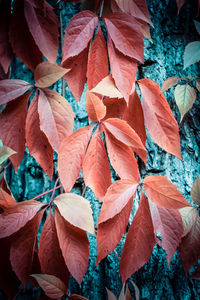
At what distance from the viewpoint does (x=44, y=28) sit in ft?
1.76

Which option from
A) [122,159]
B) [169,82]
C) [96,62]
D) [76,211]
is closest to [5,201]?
[76,211]

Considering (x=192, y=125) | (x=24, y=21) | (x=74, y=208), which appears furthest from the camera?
(x=192, y=125)

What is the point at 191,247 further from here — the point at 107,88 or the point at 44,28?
the point at 44,28

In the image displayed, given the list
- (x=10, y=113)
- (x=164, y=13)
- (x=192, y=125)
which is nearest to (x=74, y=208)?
(x=10, y=113)

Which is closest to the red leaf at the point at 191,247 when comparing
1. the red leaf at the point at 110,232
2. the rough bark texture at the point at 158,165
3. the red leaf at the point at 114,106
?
the rough bark texture at the point at 158,165

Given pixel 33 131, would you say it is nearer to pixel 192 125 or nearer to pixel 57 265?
pixel 57 265

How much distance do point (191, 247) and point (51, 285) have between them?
335 millimetres

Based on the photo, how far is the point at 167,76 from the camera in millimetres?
670

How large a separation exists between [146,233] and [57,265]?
0.67 feet

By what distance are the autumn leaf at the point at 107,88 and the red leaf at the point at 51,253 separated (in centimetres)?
29

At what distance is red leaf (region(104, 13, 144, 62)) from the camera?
476mm

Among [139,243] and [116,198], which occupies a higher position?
[116,198]

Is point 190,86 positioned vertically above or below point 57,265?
above

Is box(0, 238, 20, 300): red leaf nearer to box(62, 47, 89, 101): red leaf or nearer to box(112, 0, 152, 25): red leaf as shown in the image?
box(62, 47, 89, 101): red leaf
